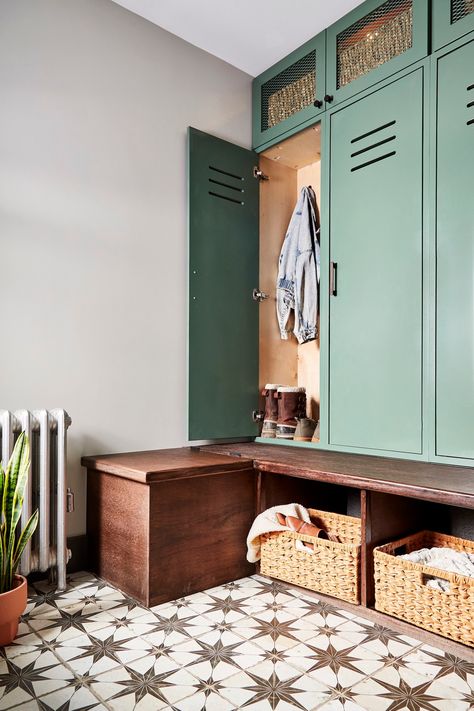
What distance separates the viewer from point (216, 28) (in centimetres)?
272

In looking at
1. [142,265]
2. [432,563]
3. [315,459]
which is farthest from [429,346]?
[142,265]

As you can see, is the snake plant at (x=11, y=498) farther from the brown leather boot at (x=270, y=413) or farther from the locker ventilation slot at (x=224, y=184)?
the locker ventilation slot at (x=224, y=184)

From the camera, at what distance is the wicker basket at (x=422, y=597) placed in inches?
63.0

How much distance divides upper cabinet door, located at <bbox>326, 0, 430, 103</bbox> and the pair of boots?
1.50 m

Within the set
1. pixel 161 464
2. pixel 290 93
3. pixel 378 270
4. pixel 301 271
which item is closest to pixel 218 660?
pixel 161 464

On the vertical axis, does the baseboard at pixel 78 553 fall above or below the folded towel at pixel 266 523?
below

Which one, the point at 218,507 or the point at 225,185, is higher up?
the point at 225,185

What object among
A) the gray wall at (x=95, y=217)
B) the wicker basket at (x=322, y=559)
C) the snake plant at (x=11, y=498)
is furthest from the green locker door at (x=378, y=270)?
the snake plant at (x=11, y=498)

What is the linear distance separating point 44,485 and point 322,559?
1103 mm

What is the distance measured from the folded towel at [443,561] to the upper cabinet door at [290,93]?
83.3 inches

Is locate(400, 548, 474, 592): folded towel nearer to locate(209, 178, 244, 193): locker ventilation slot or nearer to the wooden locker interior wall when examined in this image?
the wooden locker interior wall

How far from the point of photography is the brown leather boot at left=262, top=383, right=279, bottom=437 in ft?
9.61

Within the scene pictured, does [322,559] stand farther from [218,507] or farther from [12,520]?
[12,520]

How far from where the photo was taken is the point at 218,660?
5.16 feet
